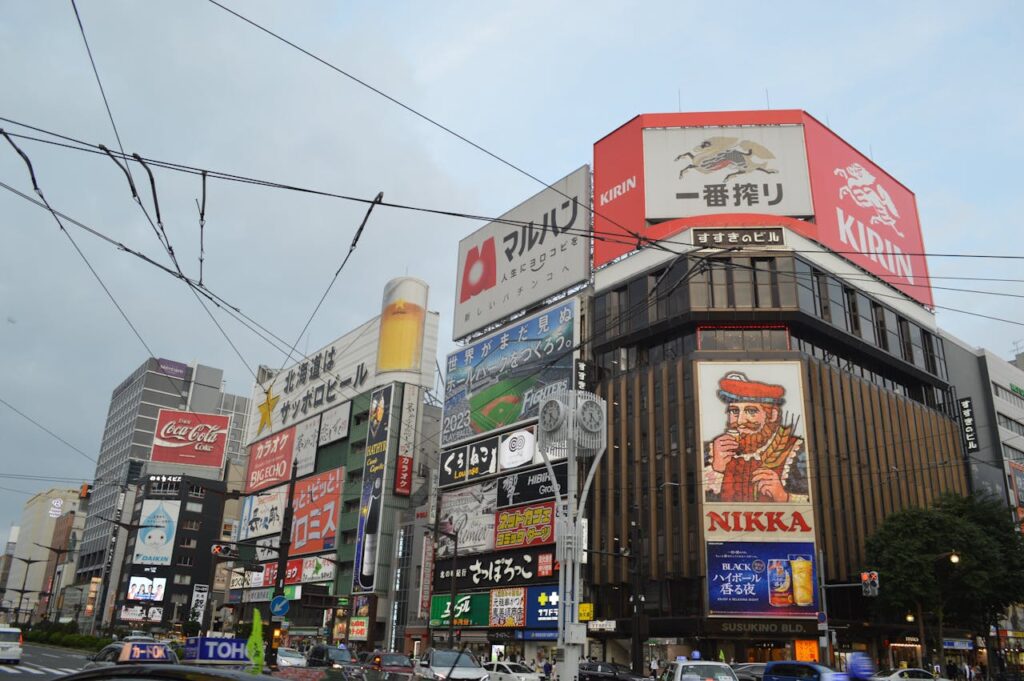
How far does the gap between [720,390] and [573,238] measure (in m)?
→ 18.0

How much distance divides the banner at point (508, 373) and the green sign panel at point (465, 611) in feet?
39.8

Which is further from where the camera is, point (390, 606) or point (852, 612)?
point (390, 606)

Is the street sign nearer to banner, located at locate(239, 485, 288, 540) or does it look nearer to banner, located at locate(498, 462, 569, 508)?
banner, located at locate(498, 462, 569, 508)

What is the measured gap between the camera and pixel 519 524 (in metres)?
54.7

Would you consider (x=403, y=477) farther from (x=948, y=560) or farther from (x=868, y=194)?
(x=868, y=194)

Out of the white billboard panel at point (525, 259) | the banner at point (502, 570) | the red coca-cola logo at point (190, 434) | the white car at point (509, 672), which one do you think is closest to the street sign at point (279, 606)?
the white car at point (509, 672)

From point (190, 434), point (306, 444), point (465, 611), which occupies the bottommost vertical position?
point (465, 611)

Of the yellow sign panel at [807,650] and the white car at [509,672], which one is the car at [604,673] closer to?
the white car at [509,672]

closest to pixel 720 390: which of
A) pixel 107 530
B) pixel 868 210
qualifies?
pixel 868 210

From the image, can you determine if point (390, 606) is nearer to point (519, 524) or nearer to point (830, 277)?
point (519, 524)

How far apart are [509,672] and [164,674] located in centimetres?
2575

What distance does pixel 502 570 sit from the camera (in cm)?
5509

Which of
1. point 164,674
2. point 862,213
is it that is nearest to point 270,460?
point 862,213

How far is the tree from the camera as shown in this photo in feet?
131
